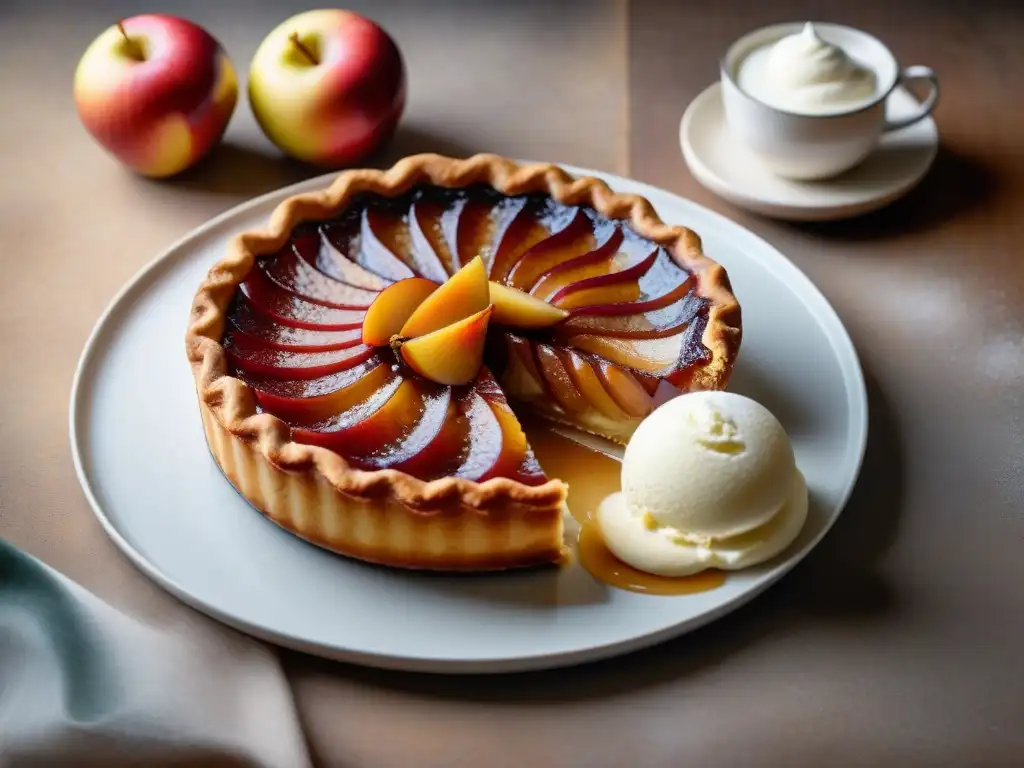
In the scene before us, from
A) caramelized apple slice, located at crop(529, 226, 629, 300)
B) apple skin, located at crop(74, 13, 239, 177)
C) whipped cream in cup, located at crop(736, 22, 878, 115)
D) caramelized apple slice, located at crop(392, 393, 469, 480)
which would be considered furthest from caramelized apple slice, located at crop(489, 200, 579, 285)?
apple skin, located at crop(74, 13, 239, 177)

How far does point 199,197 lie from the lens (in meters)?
3.80

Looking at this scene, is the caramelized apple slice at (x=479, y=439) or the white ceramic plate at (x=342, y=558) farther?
the caramelized apple slice at (x=479, y=439)

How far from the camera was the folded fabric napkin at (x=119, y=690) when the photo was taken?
2.28 metres

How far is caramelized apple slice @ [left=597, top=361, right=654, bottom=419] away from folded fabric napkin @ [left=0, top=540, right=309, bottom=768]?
98 centimetres

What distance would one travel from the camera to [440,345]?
284cm

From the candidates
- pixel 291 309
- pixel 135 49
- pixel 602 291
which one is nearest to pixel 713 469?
pixel 602 291

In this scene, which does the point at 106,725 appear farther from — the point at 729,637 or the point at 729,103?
the point at 729,103

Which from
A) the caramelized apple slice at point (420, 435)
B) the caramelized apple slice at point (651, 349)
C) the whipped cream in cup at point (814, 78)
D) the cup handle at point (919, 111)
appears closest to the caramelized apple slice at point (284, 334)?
the caramelized apple slice at point (420, 435)

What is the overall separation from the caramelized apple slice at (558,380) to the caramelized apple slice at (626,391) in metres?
0.09

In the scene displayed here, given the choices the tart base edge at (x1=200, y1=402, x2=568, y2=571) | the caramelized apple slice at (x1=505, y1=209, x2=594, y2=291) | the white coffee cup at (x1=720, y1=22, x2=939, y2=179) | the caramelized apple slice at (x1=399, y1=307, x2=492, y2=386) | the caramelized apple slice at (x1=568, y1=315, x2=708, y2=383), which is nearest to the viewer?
the tart base edge at (x1=200, y1=402, x2=568, y2=571)

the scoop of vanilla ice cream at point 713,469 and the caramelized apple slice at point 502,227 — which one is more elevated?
the caramelized apple slice at point 502,227

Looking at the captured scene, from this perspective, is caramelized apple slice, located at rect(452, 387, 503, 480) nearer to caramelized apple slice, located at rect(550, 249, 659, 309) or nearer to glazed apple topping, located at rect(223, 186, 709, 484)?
glazed apple topping, located at rect(223, 186, 709, 484)

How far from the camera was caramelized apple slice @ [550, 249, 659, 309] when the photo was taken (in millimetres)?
3119

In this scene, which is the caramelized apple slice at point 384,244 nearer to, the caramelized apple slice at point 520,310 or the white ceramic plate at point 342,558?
the caramelized apple slice at point 520,310
